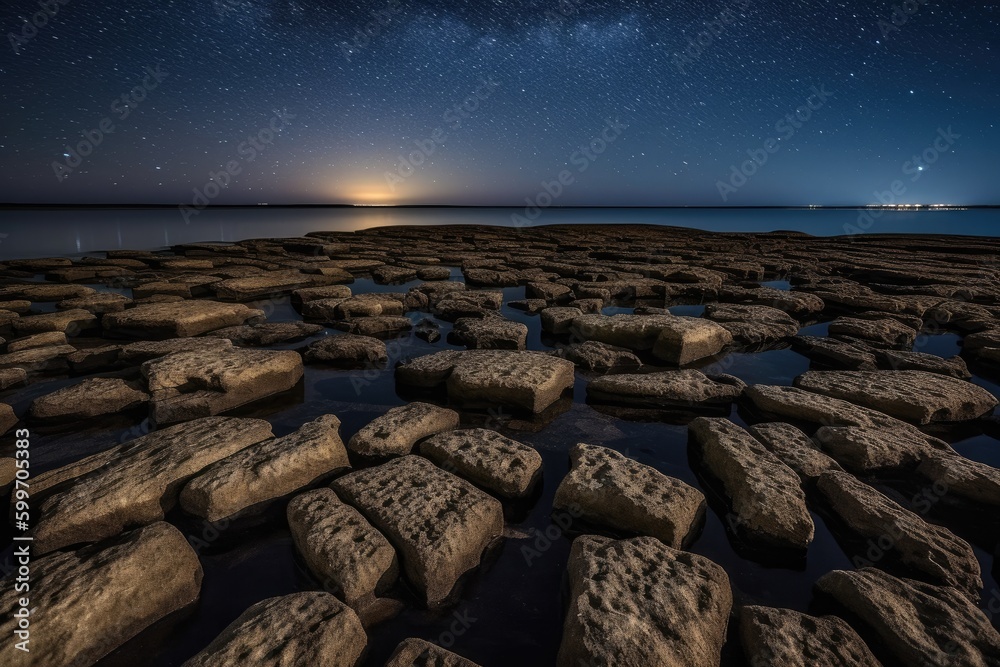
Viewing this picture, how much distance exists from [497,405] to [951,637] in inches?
68.8

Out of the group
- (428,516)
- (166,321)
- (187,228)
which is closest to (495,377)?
(428,516)

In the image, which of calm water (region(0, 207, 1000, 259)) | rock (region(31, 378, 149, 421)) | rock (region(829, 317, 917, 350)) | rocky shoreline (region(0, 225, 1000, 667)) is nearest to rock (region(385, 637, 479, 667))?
rocky shoreline (region(0, 225, 1000, 667))

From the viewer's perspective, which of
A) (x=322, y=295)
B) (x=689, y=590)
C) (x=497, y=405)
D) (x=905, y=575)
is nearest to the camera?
(x=689, y=590)

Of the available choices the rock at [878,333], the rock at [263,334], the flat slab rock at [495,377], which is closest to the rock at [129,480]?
the flat slab rock at [495,377]

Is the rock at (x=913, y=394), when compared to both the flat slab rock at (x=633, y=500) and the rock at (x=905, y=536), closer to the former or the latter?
the rock at (x=905, y=536)

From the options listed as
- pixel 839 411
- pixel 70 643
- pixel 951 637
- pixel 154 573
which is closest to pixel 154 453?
pixel 154 573

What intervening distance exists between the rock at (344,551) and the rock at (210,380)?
45.3 inches

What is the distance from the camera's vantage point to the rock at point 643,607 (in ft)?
3.30

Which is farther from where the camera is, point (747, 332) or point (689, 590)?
point (747, 332)

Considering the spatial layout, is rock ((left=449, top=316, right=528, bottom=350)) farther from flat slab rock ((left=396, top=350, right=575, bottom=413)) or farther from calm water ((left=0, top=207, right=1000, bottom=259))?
calm water ((left=0, top=207, right=1000, bottom=259))

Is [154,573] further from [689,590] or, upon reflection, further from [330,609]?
[689,590]

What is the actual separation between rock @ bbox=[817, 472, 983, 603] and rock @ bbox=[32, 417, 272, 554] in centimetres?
224

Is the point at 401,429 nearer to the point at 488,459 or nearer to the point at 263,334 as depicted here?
the point at 488,459

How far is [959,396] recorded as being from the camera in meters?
2.27
